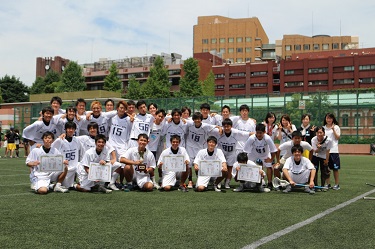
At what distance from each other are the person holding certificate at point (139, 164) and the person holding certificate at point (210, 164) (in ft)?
3.01

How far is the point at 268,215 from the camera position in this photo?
539 centimetres

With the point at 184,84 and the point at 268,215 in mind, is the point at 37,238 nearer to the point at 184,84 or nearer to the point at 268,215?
the point at 268,215

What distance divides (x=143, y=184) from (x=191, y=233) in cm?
368

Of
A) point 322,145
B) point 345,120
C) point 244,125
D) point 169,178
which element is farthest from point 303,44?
point 169,178

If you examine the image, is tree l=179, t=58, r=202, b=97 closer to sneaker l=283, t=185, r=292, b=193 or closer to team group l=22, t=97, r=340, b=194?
team group l=22, t=97, r=340, b=194

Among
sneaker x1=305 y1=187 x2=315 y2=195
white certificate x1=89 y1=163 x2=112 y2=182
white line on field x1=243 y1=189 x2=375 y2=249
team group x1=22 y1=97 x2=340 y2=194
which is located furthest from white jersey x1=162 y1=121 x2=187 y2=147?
white line on field x1=243 y1=189 x2=375 y2=249

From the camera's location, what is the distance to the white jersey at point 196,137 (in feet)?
29.0

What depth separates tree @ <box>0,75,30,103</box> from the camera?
227 feet

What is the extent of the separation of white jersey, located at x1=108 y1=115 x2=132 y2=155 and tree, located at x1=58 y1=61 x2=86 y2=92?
54896 mm

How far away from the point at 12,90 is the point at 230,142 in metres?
68.6

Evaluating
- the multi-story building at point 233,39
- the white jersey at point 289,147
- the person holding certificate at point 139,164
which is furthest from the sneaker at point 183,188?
the multi-story building at point 233,39

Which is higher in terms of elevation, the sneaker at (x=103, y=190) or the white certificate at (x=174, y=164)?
the white certificate at (x=174, y=164)

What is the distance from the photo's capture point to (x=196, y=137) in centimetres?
894

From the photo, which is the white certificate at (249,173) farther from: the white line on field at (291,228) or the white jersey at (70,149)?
the white jersey at (70,149)
